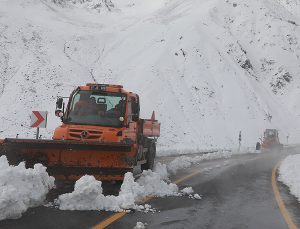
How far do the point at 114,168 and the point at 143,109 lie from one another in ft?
138

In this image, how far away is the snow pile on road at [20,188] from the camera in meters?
7.16

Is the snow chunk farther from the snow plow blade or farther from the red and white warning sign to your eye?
the red and white warning sign

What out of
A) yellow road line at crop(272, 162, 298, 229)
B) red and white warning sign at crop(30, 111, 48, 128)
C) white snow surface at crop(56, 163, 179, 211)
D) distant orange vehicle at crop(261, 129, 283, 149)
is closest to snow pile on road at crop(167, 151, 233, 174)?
yellow road line at crop(272, 162, 298, 229)

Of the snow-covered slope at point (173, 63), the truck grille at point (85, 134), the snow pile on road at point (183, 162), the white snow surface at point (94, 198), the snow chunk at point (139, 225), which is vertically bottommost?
the snow chunk at point (139, 225)

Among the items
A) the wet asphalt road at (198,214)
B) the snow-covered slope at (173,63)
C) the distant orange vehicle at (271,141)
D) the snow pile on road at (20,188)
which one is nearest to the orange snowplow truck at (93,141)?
the wet asphalt road at (198,214)

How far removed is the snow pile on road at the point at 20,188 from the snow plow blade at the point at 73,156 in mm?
1172

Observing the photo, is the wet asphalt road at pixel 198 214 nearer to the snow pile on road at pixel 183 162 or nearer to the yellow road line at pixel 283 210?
the yellow road line at pixel 283 210

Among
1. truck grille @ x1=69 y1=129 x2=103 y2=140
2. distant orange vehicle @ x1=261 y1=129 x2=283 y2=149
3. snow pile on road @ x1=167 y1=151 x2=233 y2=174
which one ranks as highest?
distant orange vehicle @ x1=261 y1=129 x2=283 y2=149

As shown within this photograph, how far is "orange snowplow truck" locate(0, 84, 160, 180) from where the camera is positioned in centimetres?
1018

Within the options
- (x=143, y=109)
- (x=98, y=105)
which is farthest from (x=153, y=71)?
(x=98, y=105)

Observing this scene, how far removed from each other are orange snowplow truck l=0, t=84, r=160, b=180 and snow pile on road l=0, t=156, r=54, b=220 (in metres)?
1.28

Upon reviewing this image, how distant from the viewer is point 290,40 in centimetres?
9006

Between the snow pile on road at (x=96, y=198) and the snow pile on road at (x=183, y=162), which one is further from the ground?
the snow pile on road at (x=183, y=162)

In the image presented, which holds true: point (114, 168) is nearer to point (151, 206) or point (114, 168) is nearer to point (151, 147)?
point (151, 206)
